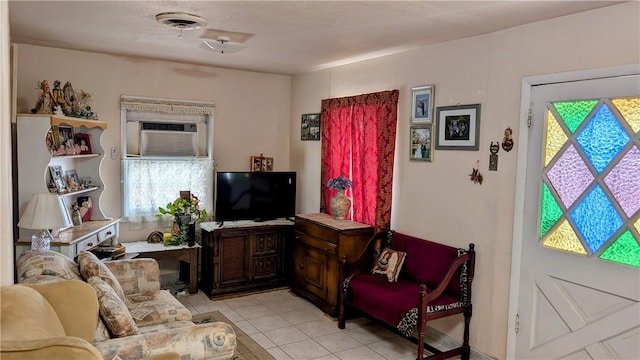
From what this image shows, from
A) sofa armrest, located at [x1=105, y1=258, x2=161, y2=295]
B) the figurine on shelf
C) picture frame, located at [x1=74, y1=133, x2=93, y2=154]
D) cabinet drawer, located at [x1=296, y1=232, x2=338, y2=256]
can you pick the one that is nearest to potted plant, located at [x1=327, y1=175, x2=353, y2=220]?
cabinet drawer, located at [x1=296, y1=232, x2=338, y2=256]

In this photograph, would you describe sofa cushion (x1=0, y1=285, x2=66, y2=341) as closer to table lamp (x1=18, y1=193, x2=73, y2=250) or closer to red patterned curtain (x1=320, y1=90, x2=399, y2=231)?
table lamp (x1=18, y1=193, x2=73, y2=250)

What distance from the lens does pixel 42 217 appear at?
3.29 m

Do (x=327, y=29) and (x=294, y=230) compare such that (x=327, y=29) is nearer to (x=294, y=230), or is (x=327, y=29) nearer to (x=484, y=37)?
(x=484, y=37)

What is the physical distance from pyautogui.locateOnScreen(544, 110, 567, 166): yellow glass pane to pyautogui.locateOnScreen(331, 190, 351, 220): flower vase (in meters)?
2.02

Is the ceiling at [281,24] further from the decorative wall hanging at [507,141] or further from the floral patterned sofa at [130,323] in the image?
the floral patterned sofa at [130,323]

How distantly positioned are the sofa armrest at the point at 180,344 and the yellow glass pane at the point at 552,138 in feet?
7.31

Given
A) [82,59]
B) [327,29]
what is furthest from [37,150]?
[327,29]

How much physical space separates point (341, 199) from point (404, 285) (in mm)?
1179

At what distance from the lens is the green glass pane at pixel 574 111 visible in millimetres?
2801

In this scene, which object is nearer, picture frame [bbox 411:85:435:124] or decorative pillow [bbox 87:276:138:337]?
decorative pillow [bbox 87:276:138:337]

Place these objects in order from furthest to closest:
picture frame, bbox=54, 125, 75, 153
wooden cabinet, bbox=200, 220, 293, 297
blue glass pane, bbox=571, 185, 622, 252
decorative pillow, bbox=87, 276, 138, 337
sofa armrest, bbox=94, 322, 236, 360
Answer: wooden cabinet, bbox=200, 220, 293, 297
picture frame, bbox=54, 125, 75, 153
blue glass pane, bbox=571, 185, 622, 252
decorative pillow, bbox=87, 276, 138, 337
sofa armrest, bbox=94, 322, 236, 360

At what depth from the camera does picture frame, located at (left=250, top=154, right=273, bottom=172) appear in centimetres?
555

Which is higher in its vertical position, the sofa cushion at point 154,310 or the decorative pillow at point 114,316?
the decorative pillow at point 114,316

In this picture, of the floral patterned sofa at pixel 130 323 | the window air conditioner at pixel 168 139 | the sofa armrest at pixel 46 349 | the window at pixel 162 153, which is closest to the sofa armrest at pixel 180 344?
the floral patterned sofa at pixel 130 323
